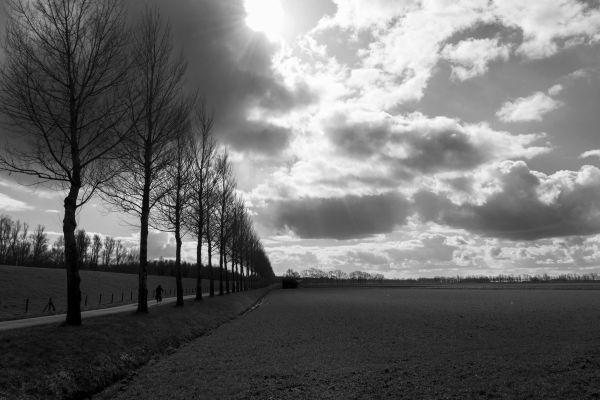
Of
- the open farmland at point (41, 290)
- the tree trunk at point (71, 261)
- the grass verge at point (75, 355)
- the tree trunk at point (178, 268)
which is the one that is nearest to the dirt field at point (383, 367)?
the grass verge at point (75, 355)

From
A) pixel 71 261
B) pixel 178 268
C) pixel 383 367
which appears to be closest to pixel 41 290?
pixel 178 268

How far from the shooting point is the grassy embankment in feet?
37.8

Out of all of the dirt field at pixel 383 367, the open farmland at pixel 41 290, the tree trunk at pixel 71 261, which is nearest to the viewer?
the dirt field at pixel 383 367

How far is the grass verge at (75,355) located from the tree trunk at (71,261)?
33.5 inches

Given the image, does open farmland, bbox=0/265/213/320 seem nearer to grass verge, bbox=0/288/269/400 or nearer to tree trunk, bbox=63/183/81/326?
grass verge, bbox=0/288/269/400

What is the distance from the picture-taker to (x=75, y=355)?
1406 cm

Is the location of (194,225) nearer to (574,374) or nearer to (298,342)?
(298,342)

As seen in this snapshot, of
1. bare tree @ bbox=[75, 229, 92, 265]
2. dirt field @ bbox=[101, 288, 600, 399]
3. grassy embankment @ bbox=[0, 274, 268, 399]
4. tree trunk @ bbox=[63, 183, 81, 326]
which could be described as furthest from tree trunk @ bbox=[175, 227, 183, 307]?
bare tree @ bbox=[75, 229, 92, 265]

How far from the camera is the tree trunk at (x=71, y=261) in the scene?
18.5 m

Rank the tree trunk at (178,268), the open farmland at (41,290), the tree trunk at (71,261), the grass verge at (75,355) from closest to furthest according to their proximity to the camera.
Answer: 1. the grass verge at (75,355)
2. the tree trunk at (71,261)
3. the tree trunk at (178,268)
4. the open farmland at (41,290)

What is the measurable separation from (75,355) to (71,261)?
5.62 m

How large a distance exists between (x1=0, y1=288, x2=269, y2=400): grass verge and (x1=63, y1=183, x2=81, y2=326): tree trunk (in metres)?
0.85

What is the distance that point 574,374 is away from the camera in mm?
12266

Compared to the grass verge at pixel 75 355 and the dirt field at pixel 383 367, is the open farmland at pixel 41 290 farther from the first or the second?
the dirt field at pixel 383 367
